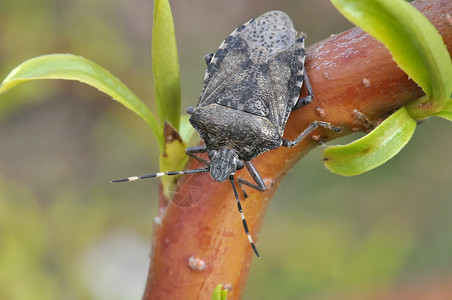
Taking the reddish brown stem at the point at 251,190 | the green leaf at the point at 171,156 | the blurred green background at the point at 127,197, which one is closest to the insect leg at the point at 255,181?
the reddish brown stem at the point at 251,190

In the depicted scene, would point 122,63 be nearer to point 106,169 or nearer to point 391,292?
point 106,169

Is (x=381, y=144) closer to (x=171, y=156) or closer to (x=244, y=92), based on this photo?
(x=171, y=156)

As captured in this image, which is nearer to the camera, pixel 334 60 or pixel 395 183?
pixel 334 60

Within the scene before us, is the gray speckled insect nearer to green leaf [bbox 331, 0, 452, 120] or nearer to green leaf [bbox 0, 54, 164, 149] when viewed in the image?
green leaf [bbox 0, 54, 164, 149]

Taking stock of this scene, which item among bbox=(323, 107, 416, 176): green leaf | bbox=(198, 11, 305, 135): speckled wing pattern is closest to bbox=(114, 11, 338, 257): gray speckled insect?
bbox=(198, 11, 305, 135): speckled wing pattern

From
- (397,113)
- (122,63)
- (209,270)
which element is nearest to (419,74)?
(397,113)
